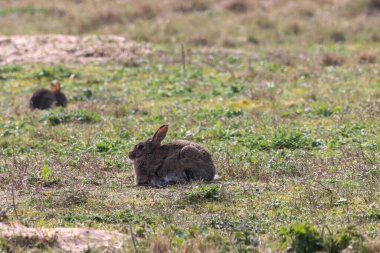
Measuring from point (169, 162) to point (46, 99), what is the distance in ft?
21.3

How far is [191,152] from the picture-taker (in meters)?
10.7

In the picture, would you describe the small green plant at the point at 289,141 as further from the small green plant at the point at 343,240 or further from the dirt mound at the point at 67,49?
the dirt mound at the point at 67,49

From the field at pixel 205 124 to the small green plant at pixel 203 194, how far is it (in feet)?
0.05

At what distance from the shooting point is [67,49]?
22469mm

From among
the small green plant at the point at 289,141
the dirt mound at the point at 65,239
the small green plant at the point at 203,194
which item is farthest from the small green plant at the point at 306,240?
the small green plant at the point at 289,141

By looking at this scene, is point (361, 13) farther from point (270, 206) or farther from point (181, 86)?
point (270, 206)

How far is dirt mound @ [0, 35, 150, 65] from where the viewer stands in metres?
21.8

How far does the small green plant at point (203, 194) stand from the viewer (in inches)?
383

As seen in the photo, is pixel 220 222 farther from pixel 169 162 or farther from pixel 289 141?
pixel 289 141

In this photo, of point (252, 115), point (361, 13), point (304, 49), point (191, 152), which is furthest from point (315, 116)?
point (361, 13)

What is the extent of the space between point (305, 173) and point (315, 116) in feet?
14.5

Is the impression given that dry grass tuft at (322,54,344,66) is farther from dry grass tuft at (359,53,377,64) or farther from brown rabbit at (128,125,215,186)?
brown rabbit at (128,125,215,186)

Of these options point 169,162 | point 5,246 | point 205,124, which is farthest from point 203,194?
point 205,124

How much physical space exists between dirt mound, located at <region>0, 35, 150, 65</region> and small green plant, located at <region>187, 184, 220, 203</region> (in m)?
11.8
